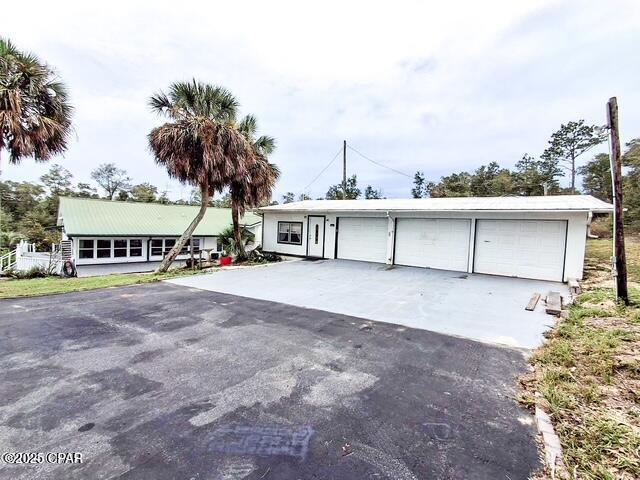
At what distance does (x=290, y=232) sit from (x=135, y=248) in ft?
29.7

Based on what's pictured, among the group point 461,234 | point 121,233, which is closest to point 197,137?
point 121,233

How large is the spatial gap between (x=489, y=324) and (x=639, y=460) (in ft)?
11.3

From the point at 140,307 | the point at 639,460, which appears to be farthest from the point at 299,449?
the point at 140,307

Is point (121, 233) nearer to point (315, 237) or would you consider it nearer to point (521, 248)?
point (315, 237)

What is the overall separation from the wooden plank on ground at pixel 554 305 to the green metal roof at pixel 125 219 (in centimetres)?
1793

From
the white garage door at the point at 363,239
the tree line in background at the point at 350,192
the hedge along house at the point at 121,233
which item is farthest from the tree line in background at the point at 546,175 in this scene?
the hedge along house at the point at 121,233

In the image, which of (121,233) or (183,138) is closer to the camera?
(183,138)

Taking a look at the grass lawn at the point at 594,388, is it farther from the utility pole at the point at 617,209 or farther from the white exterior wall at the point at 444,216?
the white exterior wall at the point at 444,216

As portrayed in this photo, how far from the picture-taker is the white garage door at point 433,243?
440 inches

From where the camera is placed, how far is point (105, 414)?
2662mm

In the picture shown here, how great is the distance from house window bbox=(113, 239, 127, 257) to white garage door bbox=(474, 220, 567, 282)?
57.3ft

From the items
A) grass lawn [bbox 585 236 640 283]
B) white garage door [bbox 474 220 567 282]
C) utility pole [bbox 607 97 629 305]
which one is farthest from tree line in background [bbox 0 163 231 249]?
grass lawn [bbox 585 236 640 283]

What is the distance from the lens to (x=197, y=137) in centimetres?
1070

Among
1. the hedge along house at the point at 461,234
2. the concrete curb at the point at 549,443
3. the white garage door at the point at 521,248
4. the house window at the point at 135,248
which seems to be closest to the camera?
the concrete curb at the point at 549,443
